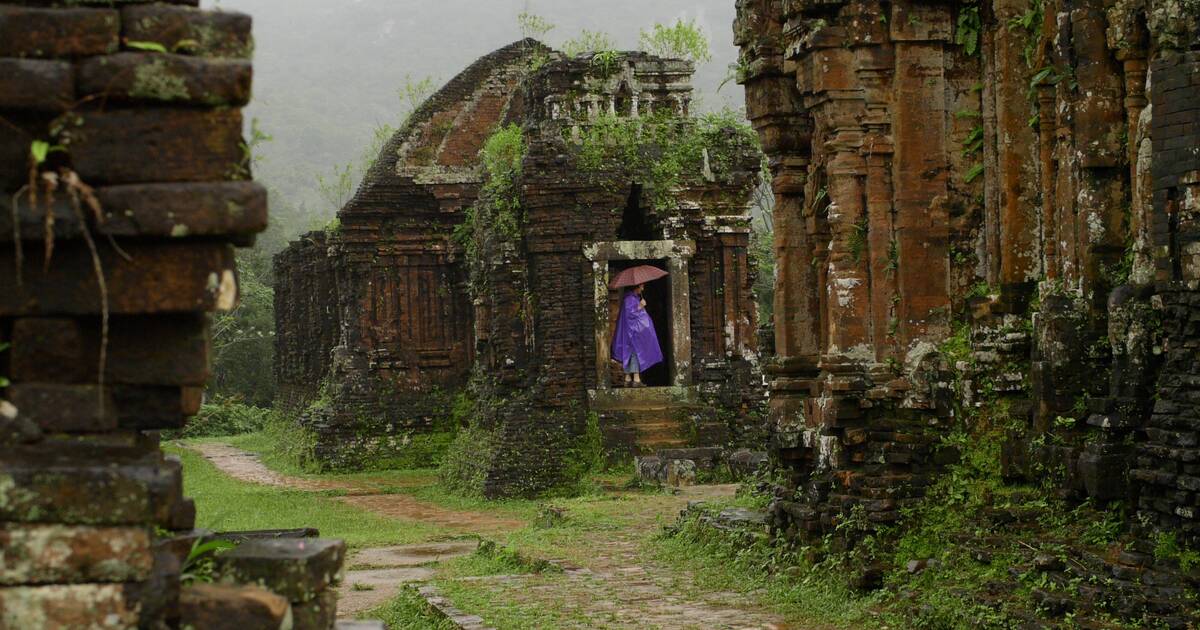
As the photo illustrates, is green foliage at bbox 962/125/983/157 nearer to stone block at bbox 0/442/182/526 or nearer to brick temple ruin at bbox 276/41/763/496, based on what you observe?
stone block at bbox 0/442/182/526

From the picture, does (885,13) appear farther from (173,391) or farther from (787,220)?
(173,391)

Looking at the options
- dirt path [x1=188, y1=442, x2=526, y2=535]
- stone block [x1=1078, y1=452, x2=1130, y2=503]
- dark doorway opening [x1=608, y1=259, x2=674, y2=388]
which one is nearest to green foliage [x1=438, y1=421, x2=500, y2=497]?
dirt path [x1=188, y1=442, x2=526, y2=535]

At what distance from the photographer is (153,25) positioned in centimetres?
517

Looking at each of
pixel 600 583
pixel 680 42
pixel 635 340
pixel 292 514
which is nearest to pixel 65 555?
pixel 600 583

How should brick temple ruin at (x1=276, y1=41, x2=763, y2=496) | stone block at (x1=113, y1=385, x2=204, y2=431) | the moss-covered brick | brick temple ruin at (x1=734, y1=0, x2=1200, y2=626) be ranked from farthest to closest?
brick temple ruin at (x1=276, y1=41, x2=763, y2=496) < brick temple ruin at (x1=734, y1=0, x2=1200, y2=626) < stone block at (x1=113, y1=385, x2=204, y2=431) < the moss-covered brick

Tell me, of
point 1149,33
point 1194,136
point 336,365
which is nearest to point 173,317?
point 1194,136

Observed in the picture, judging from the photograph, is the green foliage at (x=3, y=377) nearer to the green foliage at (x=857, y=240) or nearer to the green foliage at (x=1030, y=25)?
the green foliage at (x=1030, y=25)

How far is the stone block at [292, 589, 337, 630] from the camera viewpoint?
5.32m

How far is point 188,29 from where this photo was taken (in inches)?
205

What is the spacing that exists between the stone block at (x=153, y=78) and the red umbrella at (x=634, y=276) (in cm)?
1814

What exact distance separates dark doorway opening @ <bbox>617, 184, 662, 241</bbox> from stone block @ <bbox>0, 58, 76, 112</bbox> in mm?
18168

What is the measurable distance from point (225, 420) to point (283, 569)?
3772 cm

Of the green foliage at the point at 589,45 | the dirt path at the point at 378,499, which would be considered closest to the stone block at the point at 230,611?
the dirt path at the point at 378,499

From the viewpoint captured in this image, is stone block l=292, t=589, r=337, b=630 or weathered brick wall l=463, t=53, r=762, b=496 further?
weathered brick wall l=463, t=53, r=762, b=496
